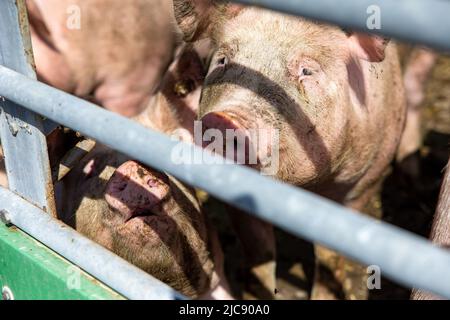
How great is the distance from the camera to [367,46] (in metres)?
2.53

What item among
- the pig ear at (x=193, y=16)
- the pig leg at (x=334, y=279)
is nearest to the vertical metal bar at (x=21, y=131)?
the pig ear at (x=193, y=16)

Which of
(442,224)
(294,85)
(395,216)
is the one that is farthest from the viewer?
(395,216)

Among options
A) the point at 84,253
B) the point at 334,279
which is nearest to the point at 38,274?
the point at 84,253

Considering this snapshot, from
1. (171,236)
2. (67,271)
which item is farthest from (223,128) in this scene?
(67,271)

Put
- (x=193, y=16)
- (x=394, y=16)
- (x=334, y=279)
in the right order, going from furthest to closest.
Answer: (x=334, y=279) → (x=193, y=16) → (x=394, y=16)

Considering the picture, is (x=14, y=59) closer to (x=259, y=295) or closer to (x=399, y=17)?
(x=399, y=17)

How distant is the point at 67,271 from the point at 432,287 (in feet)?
3.07

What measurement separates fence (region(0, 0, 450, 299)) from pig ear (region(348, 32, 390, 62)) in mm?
1350

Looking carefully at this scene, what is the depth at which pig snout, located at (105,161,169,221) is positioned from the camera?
1.99 m

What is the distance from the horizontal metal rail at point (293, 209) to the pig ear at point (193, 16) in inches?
47.5

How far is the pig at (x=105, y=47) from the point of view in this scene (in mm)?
3770

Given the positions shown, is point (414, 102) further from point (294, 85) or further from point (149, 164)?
point (149, 164)

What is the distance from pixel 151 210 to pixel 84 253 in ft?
2.11

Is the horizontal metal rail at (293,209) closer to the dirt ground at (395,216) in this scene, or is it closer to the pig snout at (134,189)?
the pig snout at (134,189)
